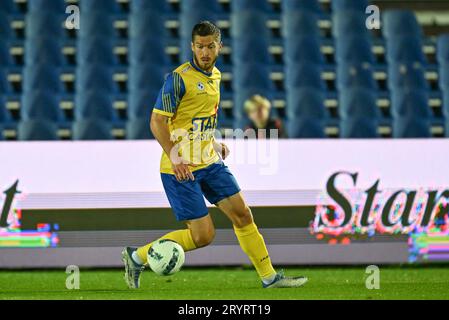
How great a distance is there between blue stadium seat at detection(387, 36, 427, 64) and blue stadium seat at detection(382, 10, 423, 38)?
0.24 ft

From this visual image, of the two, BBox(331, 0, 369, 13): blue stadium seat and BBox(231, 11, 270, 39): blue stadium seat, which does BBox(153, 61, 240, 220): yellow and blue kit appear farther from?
BBox(331, 0, 369, 13): blue stadium seat

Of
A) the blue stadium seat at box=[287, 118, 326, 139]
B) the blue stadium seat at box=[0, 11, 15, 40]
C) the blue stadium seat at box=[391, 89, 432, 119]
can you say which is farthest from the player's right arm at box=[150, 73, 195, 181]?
the blue stadium seat at box=[0, 11, 15, 40]

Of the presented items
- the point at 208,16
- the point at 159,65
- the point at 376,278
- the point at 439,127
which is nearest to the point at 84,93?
the point at 159,65

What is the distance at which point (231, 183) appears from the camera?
607 centimetres

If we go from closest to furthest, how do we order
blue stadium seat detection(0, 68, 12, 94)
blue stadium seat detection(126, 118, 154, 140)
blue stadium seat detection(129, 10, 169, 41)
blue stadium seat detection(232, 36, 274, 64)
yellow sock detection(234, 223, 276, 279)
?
yellow sock detection(234, 223, 276, 279) → blue stadium seat detection(126, 118, 154, 140) → blue stadium seat detection(0, 68, 12, 94) → blue stadium seat detection(232, 36, 274, 64) → blue stadium seat detection(129, 10, 169, 41)

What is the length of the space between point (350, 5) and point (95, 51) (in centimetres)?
289

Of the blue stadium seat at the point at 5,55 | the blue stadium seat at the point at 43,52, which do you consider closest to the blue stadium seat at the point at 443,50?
the blue stadium seat at the point at 43,52

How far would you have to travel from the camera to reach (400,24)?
11.3 metres

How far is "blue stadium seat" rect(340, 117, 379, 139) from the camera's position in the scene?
10.3 m

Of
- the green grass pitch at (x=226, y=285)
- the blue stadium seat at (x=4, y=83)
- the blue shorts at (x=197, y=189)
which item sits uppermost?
the blue stadium seat at (x=4, y=83)

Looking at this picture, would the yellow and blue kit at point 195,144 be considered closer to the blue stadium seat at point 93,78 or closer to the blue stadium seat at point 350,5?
the blue stadium seat at point 93,78

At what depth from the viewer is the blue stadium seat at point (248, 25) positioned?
10875 millimetres

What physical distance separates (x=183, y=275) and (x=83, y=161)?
1414mm

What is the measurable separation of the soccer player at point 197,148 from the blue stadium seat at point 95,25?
490 centimetres
